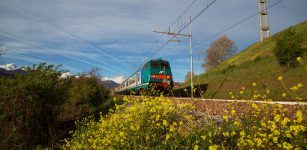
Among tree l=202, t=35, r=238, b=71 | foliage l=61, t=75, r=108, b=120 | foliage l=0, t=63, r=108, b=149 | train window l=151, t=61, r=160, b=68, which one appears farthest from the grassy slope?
tree l=202, t=35, r=238, b=71

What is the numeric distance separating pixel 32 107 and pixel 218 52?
4654cm

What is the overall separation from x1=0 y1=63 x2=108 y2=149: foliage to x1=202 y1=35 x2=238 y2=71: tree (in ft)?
139

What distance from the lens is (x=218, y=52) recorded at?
172 feet

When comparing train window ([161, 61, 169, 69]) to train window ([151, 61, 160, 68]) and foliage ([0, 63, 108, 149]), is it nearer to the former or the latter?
train window ([151, 61, 160, 68])

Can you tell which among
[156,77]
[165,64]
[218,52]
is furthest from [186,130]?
[218,52]

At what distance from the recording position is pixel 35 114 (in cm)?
1078

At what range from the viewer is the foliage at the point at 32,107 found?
931 centimetres

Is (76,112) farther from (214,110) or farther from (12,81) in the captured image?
(214,110)

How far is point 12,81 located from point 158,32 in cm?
946

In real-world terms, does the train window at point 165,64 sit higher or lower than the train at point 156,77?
higher

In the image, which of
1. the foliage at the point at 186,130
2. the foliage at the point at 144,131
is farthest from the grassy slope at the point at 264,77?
the foliage at the point at 144,131

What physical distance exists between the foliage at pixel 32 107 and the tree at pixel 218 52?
139 feet

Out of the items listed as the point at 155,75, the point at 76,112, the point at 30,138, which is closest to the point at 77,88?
the point at 76,112

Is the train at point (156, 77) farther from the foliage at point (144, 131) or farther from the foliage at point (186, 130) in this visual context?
the foliage at point (186, 130)
